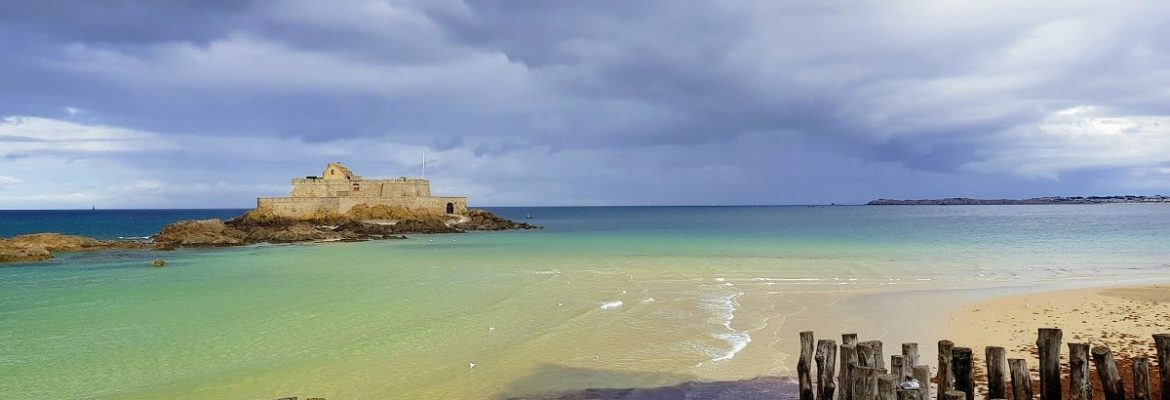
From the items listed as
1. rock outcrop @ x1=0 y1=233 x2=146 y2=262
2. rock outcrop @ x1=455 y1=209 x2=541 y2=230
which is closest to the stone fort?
rock outcrop @ x1=455 y1=209 x2=541 y2=230

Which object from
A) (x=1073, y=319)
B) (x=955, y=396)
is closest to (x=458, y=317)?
(x=955, y=396)

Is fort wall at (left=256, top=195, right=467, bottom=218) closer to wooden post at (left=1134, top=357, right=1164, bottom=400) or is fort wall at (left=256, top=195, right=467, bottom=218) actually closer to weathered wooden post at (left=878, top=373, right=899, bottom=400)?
weathered wooden post at (left=878, top=373, right=899, bottom=400)

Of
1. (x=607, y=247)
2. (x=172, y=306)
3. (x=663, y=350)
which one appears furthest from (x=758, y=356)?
(x=607, y=247)

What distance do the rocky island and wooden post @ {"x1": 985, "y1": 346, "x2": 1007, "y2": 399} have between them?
4880 cm

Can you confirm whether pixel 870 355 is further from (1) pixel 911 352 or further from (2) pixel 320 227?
(2) pixel 320 227

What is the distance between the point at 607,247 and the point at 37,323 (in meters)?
31.4

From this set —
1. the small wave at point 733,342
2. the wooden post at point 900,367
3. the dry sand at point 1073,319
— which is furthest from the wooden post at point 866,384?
the dry sand at point 1073,319

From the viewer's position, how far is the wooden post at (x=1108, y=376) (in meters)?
7.80

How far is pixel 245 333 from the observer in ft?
49.4

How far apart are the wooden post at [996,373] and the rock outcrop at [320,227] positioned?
1890 inches

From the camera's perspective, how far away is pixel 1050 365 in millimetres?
8273

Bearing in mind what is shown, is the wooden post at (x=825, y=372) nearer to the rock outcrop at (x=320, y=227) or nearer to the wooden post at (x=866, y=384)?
the wooden post at (x=866, y=384)

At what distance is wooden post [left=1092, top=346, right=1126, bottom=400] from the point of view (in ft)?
25.6

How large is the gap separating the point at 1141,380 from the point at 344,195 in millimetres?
68242
